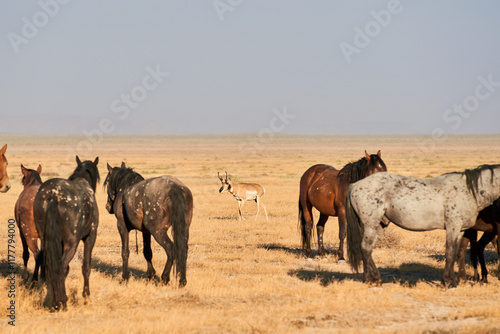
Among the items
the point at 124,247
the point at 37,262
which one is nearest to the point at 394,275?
the point at 124,247

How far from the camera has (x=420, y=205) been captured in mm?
8766

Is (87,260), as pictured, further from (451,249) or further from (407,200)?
(451,249)

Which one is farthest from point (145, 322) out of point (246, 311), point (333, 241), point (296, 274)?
point (333, 241)

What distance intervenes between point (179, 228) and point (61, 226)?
2031 mm

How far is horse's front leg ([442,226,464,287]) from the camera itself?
8.71m

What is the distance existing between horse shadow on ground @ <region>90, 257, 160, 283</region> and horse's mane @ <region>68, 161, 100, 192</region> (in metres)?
2.03

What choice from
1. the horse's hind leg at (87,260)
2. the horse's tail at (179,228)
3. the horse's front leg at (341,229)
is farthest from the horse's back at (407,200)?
the horse's hind leg at (87,260)

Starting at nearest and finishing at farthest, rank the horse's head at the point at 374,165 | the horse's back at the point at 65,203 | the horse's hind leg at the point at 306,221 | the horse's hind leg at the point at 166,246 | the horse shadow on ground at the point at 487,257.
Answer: the horse's back at the point at 65,203, the horse's hind leg at the point at 166,246, the horse's head at the point at 374,165, the horse shadow on ground at the point at 487,257, the horse's hind leg at the point at 306,221

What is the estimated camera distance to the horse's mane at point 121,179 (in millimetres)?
10039

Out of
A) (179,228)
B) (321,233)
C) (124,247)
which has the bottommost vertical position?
(321,233)

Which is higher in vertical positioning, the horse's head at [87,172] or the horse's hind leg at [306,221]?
the horse's head at [87,172]

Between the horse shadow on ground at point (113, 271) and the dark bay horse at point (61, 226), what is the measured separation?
2.05 meters

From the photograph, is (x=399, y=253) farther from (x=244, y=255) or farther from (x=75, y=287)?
(x=75, y=287)

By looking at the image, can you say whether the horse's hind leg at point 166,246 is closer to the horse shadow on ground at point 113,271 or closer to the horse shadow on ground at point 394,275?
the horse shadow on ground at point 113,271
